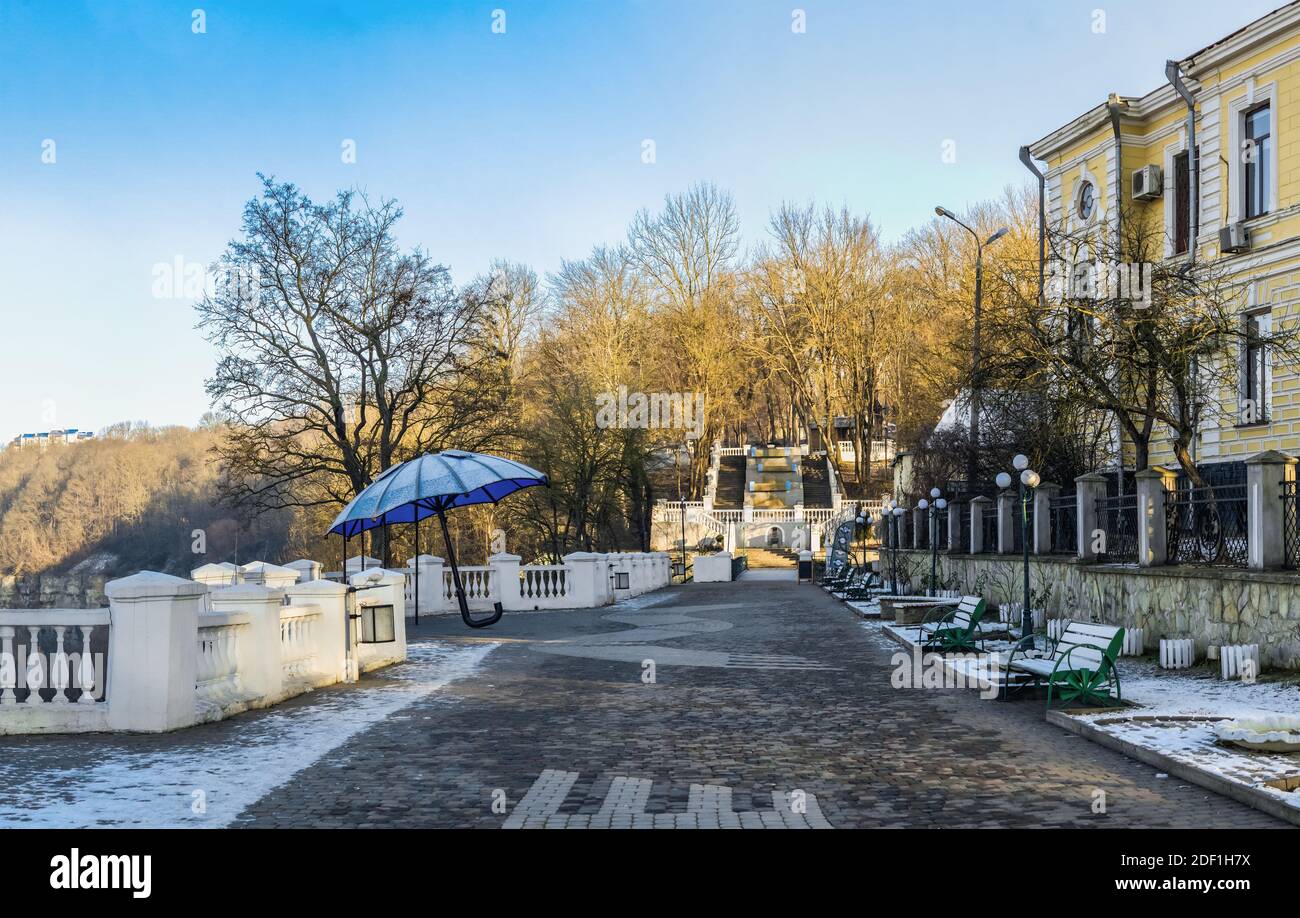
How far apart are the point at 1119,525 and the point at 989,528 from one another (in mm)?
7472

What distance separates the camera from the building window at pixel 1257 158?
26.7 m

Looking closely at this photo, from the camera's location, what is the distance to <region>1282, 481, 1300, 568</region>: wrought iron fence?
12.9m

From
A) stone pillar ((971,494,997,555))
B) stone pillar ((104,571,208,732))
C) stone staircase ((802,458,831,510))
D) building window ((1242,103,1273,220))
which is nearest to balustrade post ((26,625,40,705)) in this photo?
stone pillar ((104,571,208,732))

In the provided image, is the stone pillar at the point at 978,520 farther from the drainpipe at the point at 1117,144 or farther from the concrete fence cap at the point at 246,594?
the concrete fence cap at the point at 246,594

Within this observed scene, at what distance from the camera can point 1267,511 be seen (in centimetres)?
1315

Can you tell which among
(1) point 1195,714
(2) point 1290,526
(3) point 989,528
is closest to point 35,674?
(1) point 1195,714

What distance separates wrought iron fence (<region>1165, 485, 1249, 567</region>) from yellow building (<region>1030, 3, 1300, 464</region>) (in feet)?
30.3

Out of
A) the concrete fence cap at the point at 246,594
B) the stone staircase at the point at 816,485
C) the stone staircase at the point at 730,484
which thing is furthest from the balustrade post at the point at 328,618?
the stone staircase at the point at 730,484

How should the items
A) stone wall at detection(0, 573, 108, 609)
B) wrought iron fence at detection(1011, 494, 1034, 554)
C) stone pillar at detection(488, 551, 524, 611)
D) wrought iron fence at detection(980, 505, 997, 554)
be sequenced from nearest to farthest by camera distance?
1. wrought iron fence at detection(1011, 494, 1034, 554)
2. wrought iron fence at detection(980, 505, 997, 554)
3. stone pillar at detection(488, 551, 524, 611)
4. stone wall at detection(0, 573, 108, 609)

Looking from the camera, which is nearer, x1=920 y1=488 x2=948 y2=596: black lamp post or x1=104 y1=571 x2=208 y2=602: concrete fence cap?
x1=104 y1=571 x2=208 y2=602: concrete fence cap

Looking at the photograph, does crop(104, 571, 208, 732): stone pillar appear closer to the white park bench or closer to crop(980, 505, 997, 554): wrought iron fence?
the white park bench

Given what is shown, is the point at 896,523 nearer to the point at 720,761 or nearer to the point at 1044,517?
the point at 1044,517
